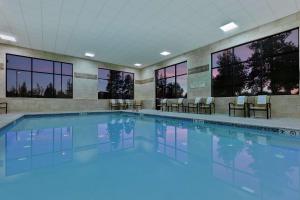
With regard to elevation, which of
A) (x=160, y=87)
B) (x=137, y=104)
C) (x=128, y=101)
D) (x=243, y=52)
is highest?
(x=243, y=52)

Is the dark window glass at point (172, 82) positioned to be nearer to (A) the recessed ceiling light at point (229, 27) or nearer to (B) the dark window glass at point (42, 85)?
(A) the recessed ceiling light at point (229, 27)

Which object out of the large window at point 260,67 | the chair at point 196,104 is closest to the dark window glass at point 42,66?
the chair at point 196,104

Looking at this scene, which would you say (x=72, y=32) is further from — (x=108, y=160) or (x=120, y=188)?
(x=120, y=188)

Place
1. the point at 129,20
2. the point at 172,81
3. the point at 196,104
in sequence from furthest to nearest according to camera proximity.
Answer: the point at 172,81, the point at 196,104, the point at 129,20

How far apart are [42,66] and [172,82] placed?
7409 millimetres

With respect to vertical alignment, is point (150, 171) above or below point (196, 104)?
below

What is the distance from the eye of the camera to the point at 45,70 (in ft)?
32.2

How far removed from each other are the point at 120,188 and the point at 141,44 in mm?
7494

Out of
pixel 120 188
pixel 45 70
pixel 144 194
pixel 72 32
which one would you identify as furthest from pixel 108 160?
pixel 45 70

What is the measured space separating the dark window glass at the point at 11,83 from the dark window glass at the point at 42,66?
952mm

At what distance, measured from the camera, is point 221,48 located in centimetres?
791

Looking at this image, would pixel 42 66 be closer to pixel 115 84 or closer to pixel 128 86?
pixel 115 84

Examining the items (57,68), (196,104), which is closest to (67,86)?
(57,68)

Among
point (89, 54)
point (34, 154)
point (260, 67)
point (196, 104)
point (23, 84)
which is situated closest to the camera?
point (34, 154)
